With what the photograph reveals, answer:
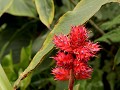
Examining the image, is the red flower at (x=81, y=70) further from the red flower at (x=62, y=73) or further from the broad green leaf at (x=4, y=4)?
the broad green leaf at (x=4, y=4)

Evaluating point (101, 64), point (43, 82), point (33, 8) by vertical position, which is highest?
point (33, 8)

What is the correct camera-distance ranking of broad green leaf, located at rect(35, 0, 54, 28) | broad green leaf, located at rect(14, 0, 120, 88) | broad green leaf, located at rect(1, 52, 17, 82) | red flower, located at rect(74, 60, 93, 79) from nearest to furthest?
red flower, located at rect(74, 60, 93, 79)
broad green leaf, located at rect(14, 0, 120, 88)
broad green leaf, located at rect(35, 0, 54, 28)
broad green leaf, located at rect(1, 52, 17, 82)

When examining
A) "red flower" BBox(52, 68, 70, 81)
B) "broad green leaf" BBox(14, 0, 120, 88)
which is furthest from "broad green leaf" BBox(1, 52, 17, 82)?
"red flower" BBox(52, 68, 70, 81)

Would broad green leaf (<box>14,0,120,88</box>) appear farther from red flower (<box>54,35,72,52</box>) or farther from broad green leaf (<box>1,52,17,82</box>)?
broad green leaf (<box>1,52,17,82</box>)

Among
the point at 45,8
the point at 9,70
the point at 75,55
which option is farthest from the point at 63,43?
the point at 9,70

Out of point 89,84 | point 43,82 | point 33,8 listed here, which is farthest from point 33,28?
point 89,84

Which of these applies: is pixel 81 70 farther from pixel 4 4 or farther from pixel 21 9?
pixel 21 9

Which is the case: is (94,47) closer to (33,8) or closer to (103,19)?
(103,19)
